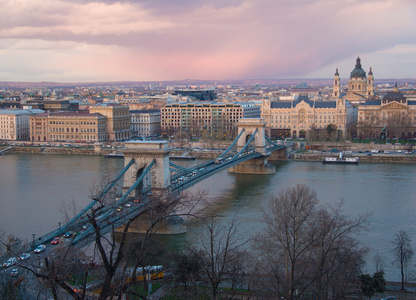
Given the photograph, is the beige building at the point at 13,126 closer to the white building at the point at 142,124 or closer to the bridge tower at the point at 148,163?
the white building at the point at 142,124

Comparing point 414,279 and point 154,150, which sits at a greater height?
point 154,150

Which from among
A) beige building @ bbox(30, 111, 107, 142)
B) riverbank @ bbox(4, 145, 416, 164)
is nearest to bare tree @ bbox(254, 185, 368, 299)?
riverbank @ bbox(4, 145, 416, 164)

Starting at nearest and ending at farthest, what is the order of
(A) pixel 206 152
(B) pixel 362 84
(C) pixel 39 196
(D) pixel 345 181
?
(C) pixel 39 196 → (D) pixel 345 181 → (A) pixel 206 152 → (B) pixel 362 84

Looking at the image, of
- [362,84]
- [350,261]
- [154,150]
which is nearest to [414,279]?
[350,261]

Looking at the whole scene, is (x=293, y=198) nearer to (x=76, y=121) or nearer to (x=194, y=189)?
(x=194, y=189)

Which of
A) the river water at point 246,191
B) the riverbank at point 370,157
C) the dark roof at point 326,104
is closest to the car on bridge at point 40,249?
the river water at point 246,191

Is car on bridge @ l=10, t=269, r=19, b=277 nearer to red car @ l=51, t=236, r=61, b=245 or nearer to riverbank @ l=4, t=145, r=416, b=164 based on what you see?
red car @ l=51, t=236, r=61, b=245

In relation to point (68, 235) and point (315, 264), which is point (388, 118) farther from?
point (315, 264)

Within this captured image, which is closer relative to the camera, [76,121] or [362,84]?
[76,121]
